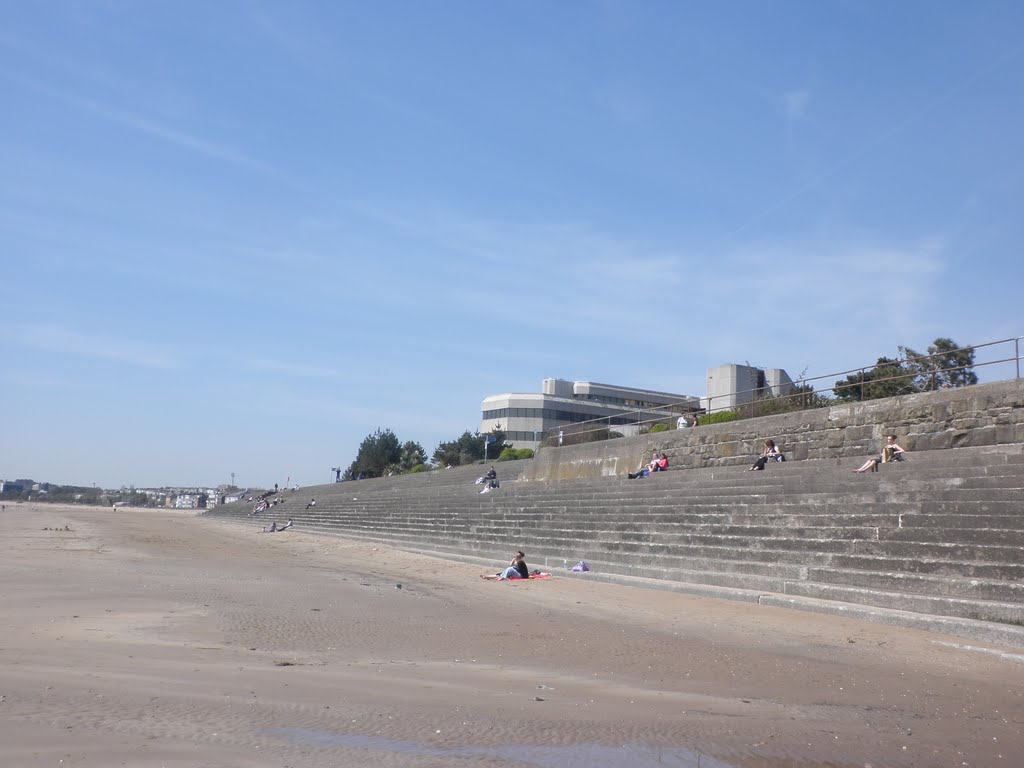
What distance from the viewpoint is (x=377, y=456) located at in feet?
270

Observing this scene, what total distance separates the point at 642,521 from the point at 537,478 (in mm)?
14207

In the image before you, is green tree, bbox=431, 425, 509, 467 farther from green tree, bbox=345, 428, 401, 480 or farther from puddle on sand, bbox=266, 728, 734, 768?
puddle on sand, bbox=266, 728, 734, 768

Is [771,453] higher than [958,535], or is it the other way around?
[771,453]

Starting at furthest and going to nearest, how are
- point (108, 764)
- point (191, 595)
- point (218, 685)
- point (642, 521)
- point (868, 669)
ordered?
point (642, 521) < point (191, 595) < point (868, 669) < point (218, 685) < point (108, 764)

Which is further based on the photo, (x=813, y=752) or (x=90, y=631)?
(x=90, y=631)

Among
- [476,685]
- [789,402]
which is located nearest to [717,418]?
[789,402]

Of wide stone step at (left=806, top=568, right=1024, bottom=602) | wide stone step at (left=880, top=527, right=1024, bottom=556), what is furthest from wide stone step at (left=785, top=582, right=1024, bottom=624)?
wide stone step at (left=880, top=527, right=1024, bottom=556)

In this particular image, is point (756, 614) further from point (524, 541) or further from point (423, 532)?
point (423, 532)

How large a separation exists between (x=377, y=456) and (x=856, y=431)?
221 ft

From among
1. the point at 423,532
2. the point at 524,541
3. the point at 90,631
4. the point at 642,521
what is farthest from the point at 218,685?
the point at 423,532

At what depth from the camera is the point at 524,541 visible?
22078 mm

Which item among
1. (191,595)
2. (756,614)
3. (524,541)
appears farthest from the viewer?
(524,541)

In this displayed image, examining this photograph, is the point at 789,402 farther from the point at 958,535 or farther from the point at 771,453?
the point at 958,535

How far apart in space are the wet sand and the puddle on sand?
0.06ft
